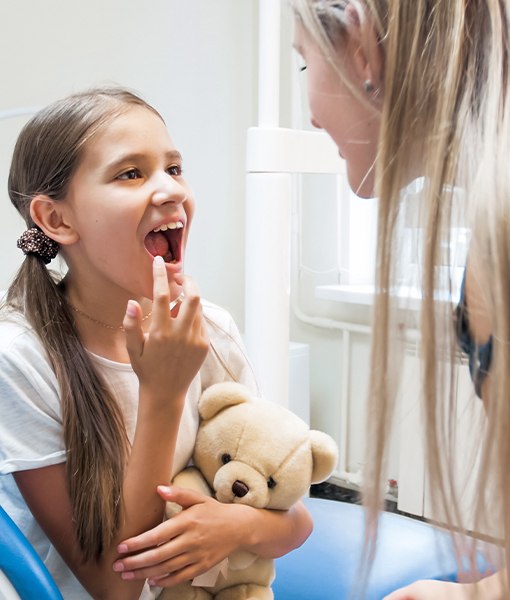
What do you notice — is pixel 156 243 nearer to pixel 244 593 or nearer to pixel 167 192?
pixel 167 192

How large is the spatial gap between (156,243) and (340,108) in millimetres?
346

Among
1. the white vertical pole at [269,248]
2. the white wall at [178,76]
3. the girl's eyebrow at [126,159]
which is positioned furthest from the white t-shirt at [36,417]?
the white wall at [178,76]

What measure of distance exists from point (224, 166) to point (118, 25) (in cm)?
52

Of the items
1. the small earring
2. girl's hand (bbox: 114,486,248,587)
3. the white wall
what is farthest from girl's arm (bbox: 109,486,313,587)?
the white wall

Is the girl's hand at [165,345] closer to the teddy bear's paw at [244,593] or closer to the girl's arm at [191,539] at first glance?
the girl's arm at [191,539]

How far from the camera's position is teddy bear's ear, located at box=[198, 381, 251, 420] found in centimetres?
94

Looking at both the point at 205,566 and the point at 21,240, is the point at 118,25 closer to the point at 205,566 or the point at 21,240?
the point at 21,240

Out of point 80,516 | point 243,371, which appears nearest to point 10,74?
point 243,371

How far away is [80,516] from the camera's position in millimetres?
821

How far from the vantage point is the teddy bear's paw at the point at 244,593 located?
897 mm

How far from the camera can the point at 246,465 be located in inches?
35.0

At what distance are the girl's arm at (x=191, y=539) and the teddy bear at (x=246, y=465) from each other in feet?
0.08

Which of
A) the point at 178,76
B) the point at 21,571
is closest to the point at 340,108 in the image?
the point at 21,571

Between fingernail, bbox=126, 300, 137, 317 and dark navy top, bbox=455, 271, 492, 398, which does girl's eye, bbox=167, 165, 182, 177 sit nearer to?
fingernail, bbox=126, 300, 137, 317
